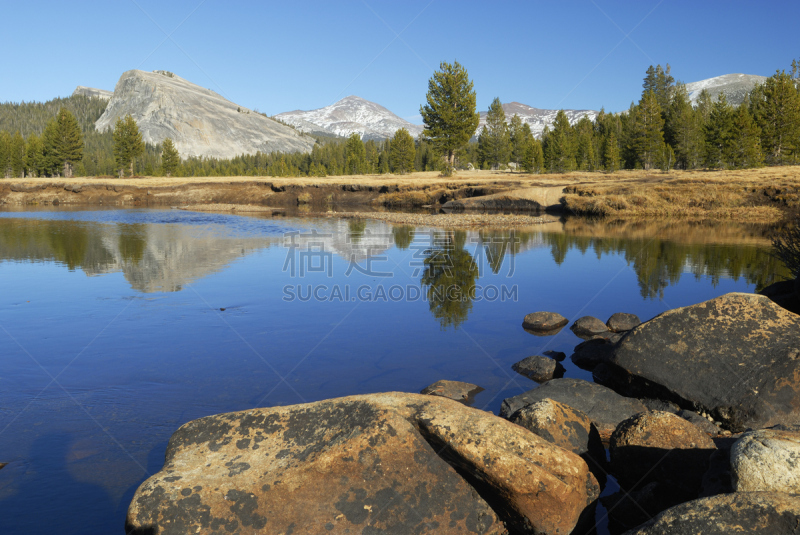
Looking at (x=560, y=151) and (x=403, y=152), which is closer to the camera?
(x=560, y=151)


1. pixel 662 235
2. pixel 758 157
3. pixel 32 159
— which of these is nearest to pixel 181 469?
pixel 662 235

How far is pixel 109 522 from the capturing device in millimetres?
5113

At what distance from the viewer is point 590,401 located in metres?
7.38

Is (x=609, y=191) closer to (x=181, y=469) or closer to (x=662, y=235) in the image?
(x=662, y=235)

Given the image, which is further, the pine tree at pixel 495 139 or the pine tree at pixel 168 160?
the pine tree at pixel 168 160

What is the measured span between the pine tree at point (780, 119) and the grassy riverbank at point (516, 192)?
16.3 metres

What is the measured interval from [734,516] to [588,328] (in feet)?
27.0

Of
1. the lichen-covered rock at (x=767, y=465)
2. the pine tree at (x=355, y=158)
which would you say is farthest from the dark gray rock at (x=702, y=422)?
the pine tree at (x=355, y=158)

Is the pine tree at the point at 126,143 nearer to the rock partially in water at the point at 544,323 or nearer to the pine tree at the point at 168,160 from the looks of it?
the pine tree at the point at 168,160

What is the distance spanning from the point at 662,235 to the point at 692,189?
53.7 feet

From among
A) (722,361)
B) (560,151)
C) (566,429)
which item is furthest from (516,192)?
(566,429)

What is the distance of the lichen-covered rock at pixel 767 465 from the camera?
3.97 m

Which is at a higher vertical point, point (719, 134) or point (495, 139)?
point (495, 139)

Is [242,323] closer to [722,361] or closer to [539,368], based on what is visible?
[539,368]
